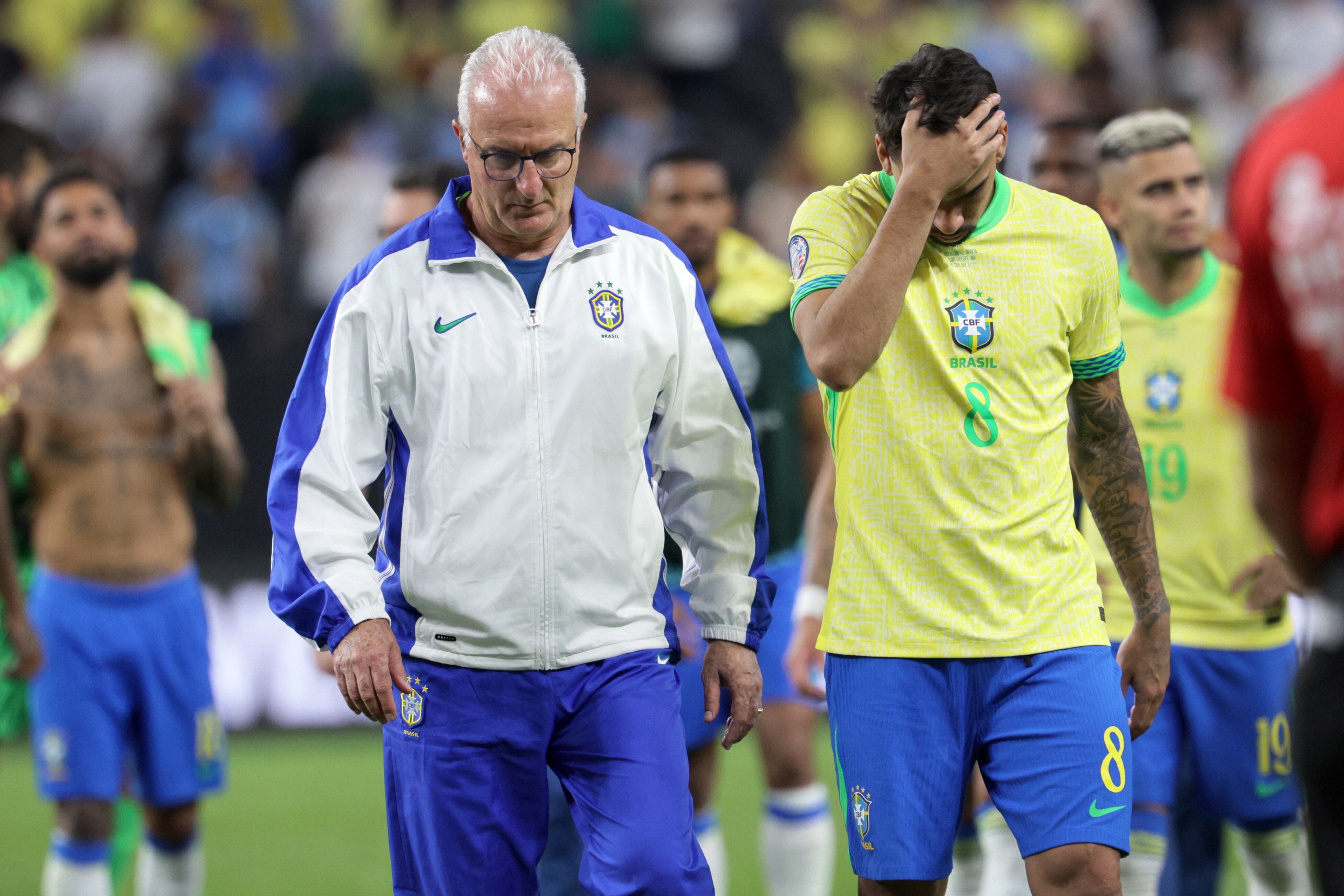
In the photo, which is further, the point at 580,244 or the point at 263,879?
the point at 263,879

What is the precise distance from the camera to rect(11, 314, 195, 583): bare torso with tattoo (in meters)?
6.30

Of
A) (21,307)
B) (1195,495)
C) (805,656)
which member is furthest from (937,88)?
(21,307)

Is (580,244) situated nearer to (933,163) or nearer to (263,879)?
(933,163)

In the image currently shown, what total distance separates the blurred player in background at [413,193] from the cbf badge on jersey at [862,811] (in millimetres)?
2990

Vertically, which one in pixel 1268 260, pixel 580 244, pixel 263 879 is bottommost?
pixel 263 879

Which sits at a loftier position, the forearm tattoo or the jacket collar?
the jacket collar

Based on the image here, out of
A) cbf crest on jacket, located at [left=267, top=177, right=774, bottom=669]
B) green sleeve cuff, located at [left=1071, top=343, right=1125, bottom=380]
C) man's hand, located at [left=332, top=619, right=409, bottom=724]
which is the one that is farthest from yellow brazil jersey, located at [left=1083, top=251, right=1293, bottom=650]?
man's hand, located at [left=332, top=619, right=409, bottom=724]

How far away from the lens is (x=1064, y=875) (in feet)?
12.1

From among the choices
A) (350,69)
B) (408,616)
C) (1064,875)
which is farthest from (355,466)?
(350,69)

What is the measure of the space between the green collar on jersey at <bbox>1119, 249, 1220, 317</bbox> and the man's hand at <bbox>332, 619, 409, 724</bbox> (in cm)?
276

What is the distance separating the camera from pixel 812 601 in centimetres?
525

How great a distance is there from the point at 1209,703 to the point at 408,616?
102 inches

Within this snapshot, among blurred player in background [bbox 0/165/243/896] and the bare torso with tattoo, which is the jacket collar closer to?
blurred player in background [bbox 0/165/243/896]

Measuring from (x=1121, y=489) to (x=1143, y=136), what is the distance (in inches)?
68.3
